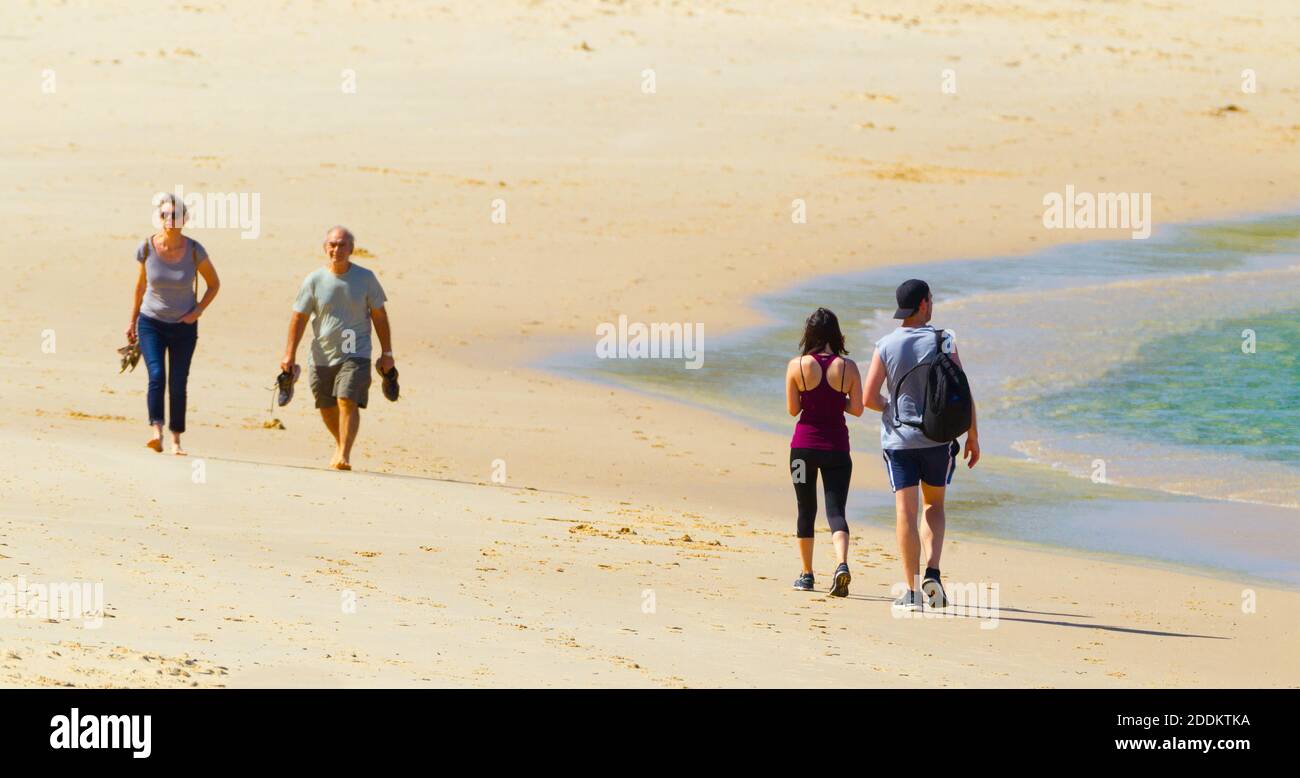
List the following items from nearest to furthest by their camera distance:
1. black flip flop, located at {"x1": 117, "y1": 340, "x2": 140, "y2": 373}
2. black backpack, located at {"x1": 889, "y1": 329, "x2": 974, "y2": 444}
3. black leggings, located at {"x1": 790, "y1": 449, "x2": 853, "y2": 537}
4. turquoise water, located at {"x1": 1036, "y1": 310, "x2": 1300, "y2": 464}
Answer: black backpack, located at {"x1": 889, "y1": 329, "x2": 974, "y2": 444}
black leggings, located at {"x1": 790, "y1": 449, "x2": 853, "y2": 537}
black flip flop, located at {"x1": 117, "y1": 340, "x2": 140, "y2": 373}
turquoise water, located at {"x1": 1036, "y1": 310, "x2": 1300, "y2": 464}

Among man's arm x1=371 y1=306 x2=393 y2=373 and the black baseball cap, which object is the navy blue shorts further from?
man's arm x1=371 y1=306 x2=393 y2=373

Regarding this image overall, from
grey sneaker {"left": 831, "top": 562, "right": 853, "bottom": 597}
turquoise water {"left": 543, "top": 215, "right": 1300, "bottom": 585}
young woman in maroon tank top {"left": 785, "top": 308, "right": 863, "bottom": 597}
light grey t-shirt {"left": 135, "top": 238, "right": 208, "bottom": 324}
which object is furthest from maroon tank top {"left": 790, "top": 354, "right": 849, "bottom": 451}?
light grey t-shirt {"left": 135, "top": 238, "right": 208, "bottom": 324}

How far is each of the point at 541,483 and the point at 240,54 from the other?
70.1 feet

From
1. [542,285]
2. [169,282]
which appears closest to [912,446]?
[169,282]

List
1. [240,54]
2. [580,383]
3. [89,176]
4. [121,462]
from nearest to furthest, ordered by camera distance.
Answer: [121,462] → [580,383] → [89,176] → [240,54]

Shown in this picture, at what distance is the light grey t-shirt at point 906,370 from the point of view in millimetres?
7746

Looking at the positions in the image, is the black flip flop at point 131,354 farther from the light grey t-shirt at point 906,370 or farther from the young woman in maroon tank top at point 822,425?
the light grey t-shirt at point 906,370

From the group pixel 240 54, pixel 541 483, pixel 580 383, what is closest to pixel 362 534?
pixel 541 483

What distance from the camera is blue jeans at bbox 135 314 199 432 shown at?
10.3m

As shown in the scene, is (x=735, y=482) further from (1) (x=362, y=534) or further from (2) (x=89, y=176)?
(2) (x=89, y=176)

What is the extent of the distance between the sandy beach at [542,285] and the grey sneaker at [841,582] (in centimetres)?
12

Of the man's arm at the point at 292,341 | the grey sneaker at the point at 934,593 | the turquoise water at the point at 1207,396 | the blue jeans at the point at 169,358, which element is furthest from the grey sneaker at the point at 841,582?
the turquoise water at the point at 1207,396

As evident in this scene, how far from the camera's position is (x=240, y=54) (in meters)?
30.1

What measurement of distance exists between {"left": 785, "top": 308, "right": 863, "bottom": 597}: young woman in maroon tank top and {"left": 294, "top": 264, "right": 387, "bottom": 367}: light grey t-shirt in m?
3.09
